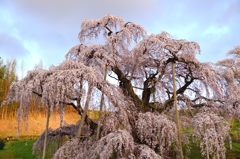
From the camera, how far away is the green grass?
16.3 meters

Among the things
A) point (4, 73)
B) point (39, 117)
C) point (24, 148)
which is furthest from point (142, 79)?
point (4, 73)

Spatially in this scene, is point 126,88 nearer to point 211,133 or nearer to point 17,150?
point 211,133

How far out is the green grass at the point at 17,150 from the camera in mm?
16328

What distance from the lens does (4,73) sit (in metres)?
23.4

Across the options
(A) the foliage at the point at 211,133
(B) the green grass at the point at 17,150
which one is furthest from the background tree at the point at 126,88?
(B) the green grass at the point at 17,150

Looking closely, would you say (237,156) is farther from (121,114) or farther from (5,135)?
(5,135)

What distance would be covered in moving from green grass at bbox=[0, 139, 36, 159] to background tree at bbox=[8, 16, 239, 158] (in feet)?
20.0

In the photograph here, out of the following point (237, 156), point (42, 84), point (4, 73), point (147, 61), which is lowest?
point (237, 156)

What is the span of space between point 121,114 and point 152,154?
1185 millimetres

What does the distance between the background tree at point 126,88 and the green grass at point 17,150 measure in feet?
20.0

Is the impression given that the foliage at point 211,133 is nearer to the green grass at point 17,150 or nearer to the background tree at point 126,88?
the background tree at point 126,88

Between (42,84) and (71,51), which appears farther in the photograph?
(71,51)

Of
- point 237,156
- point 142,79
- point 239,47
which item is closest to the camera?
point 142,79

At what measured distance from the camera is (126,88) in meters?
9.96
